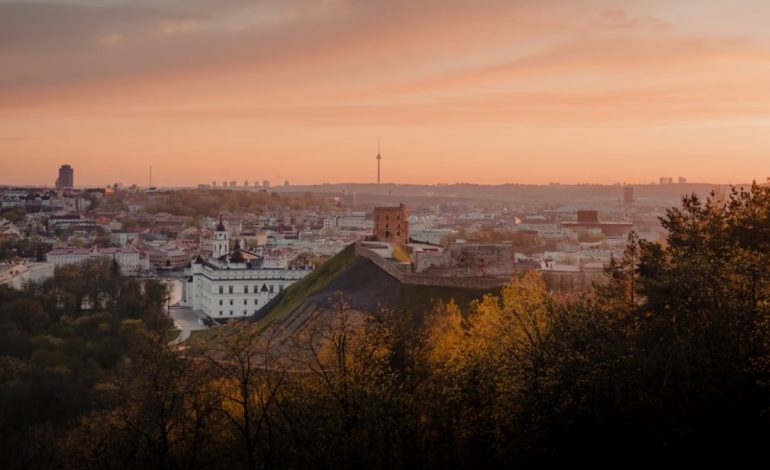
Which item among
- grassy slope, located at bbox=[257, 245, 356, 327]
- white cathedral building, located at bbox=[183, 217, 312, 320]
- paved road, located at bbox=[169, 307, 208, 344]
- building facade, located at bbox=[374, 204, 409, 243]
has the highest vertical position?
building facade, located at bbox=[374, 204, 409, 243]

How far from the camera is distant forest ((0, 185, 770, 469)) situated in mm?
19312

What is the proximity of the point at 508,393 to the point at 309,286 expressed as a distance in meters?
34.6

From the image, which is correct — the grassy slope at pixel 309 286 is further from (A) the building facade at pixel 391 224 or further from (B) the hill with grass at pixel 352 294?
(A) the building facade at pixel 391 224

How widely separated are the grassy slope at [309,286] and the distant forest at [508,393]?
24752mm

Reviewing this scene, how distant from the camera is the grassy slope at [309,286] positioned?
167 ft

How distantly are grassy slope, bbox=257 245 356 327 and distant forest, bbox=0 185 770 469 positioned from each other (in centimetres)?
2475

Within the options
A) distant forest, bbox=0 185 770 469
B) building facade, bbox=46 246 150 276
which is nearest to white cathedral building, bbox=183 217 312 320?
building facade, bbox=46 246 150 276

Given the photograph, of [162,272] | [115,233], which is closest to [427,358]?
[162,272]

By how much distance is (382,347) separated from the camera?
74.8 ft

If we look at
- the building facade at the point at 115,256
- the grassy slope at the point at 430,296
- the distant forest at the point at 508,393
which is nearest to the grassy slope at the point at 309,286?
the grassy slope at the point at 430,296

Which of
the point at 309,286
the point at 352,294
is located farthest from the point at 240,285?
the point at 352,294

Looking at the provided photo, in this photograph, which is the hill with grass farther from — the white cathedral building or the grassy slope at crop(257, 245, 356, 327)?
the white cathedral building

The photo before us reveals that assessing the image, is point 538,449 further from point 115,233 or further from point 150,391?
point 115,233

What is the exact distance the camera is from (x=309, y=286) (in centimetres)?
5481
